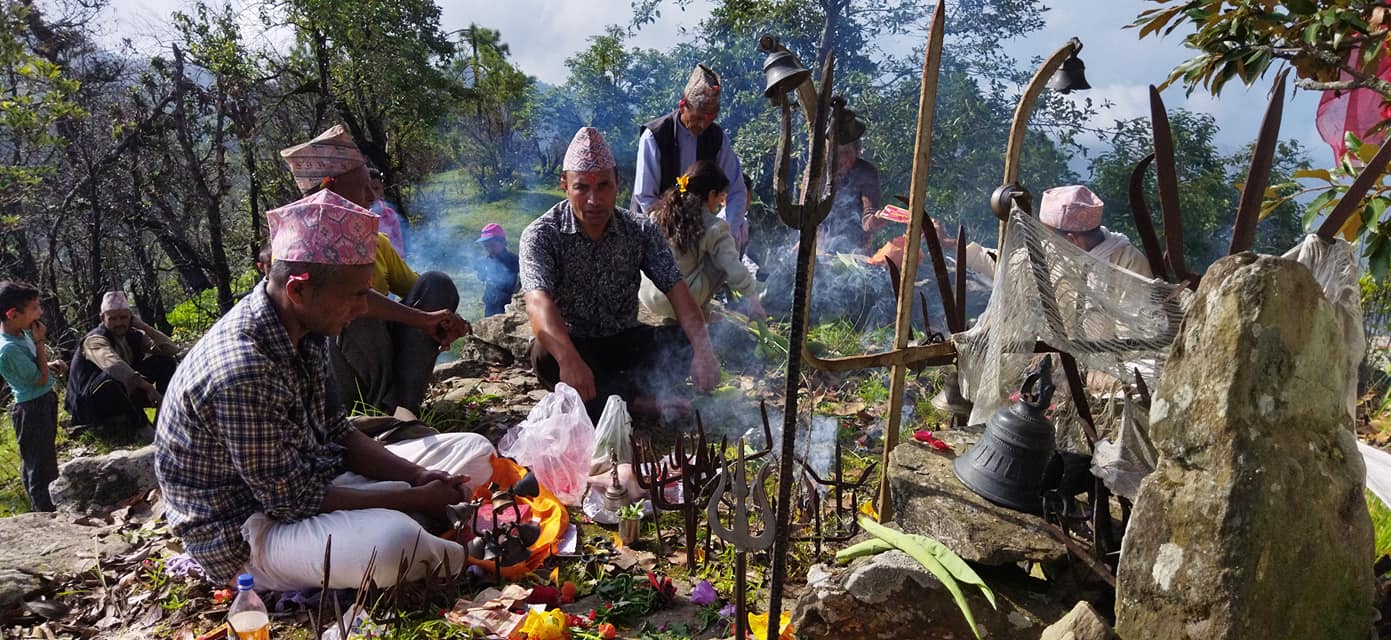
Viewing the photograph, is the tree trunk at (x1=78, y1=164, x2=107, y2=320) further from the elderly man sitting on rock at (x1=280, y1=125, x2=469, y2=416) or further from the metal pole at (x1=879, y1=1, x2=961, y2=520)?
Answer: the metal pole at (x1=879, y1=1, x2=961, y2=520)

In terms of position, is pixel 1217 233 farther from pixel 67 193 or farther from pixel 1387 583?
pixel 67 193

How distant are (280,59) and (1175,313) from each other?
1374 centimetres

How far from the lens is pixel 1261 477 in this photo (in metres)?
1.93

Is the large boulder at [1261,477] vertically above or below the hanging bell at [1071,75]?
below

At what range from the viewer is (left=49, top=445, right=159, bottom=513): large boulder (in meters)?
4.31

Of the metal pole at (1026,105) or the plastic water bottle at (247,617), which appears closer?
the plastic water bottle at (247,617)

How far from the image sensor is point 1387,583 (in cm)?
239

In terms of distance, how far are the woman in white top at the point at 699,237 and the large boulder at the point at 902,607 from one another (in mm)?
3674

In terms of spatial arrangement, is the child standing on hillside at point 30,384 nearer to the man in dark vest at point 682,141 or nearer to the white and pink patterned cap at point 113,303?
the white and pink patterned cap at point 113,303

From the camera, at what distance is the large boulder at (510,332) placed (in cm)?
667

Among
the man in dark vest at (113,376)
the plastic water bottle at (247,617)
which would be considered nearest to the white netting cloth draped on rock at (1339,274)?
the plastic water bottle at (247,617)

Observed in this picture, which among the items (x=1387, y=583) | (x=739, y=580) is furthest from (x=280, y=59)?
(x=1387, y=583)

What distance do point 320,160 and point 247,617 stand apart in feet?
10.4

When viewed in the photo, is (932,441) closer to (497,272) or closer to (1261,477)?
(1261,477)
